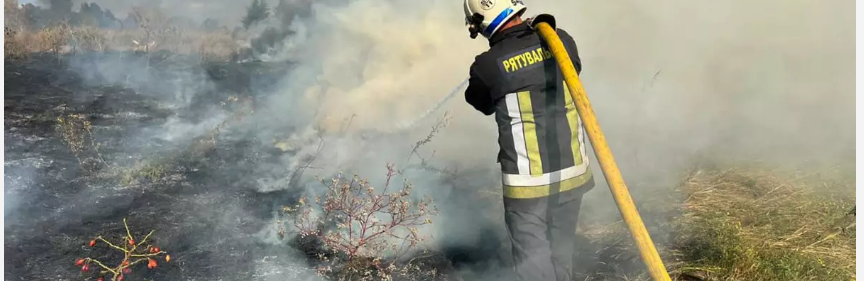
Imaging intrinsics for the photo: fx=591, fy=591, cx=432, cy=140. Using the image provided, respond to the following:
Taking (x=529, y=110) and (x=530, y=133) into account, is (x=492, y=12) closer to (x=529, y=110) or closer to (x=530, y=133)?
(x=529, y=110)

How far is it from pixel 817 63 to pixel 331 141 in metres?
5.44

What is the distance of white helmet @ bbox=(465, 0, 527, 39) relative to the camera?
3.44 metres

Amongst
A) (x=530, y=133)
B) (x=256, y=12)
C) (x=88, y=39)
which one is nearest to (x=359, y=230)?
(x=530, y=133)

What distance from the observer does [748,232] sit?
4633 millimetres

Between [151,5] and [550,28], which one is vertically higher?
[151,5]

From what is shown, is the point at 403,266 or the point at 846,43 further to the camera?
the point at 846,43

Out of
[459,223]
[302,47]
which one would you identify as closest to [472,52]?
[302,47]

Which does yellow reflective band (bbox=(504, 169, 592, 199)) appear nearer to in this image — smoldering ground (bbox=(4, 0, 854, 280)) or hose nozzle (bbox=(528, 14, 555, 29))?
hose nozzle (bbox=(528, 14, 555, 29))

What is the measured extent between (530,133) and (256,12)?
442 centimetres

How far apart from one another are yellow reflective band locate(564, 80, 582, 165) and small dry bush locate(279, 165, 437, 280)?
1215 mm

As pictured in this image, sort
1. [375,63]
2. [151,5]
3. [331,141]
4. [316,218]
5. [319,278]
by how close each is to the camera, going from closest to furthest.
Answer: [319,278] → [316,218] → [331,141] → [375,63] → [151,5]

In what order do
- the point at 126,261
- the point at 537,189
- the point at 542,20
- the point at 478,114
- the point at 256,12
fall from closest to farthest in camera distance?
the point at 542,20, the point at 537,189, the point at 126,261, the point at 478,114, the point at 256,12

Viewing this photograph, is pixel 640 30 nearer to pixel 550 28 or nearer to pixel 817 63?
pixel 817 63

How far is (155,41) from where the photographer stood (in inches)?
276
